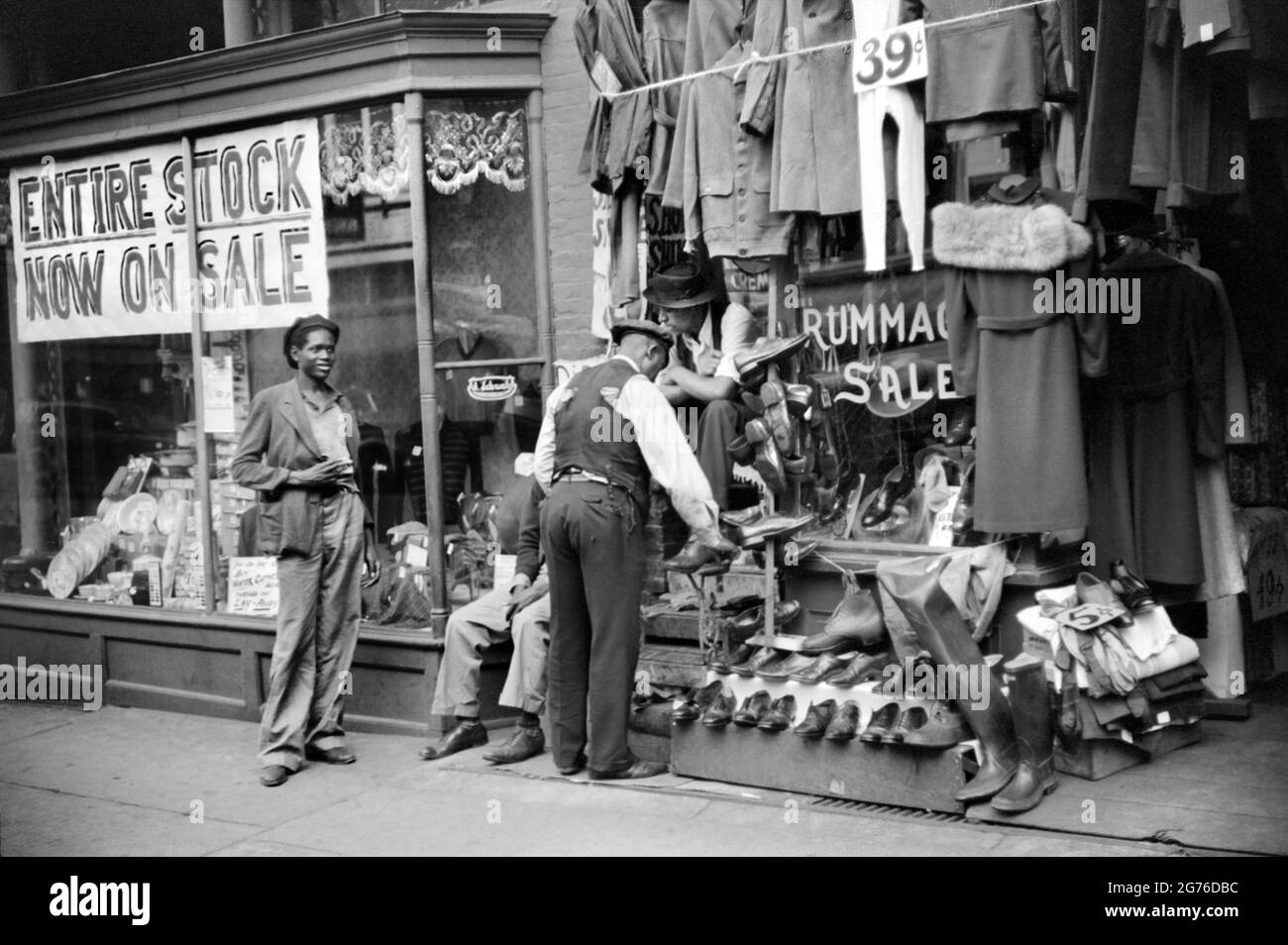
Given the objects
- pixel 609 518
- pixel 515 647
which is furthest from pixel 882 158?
pixel 515 647

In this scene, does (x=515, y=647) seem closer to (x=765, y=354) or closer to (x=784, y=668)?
(x=784, y=668)

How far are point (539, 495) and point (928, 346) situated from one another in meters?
2.10

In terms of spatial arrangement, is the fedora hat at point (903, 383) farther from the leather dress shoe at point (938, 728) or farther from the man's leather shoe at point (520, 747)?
the man's leather shoe at point (520, 747)

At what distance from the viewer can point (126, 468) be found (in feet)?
32.8

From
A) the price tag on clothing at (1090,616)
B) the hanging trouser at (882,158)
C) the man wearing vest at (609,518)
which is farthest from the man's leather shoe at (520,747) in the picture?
the hanging trouser at (882,158)

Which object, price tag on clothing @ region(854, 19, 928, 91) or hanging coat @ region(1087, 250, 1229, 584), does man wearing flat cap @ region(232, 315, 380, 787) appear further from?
Result: hanging coat @ region(1087, 250, 1229, 584)

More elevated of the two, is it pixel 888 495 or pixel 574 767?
pixel 888 495

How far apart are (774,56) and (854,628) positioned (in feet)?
9.05

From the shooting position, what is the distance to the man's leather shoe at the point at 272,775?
729 centimetres

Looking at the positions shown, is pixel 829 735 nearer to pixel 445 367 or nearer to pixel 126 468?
pixel 445 367

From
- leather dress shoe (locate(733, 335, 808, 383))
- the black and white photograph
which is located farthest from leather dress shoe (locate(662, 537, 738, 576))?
leather dress shoe (locate(733, 335, 808, 383))

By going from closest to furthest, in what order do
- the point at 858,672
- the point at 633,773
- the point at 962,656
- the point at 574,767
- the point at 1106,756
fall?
the point at 962,656 → the point at 1106,756 → the point at 858,672 → the point at 633,773 → the point at 574,767

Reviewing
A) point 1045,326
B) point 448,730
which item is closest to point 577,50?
point 1045,326

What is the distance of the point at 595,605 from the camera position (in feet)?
21.9
